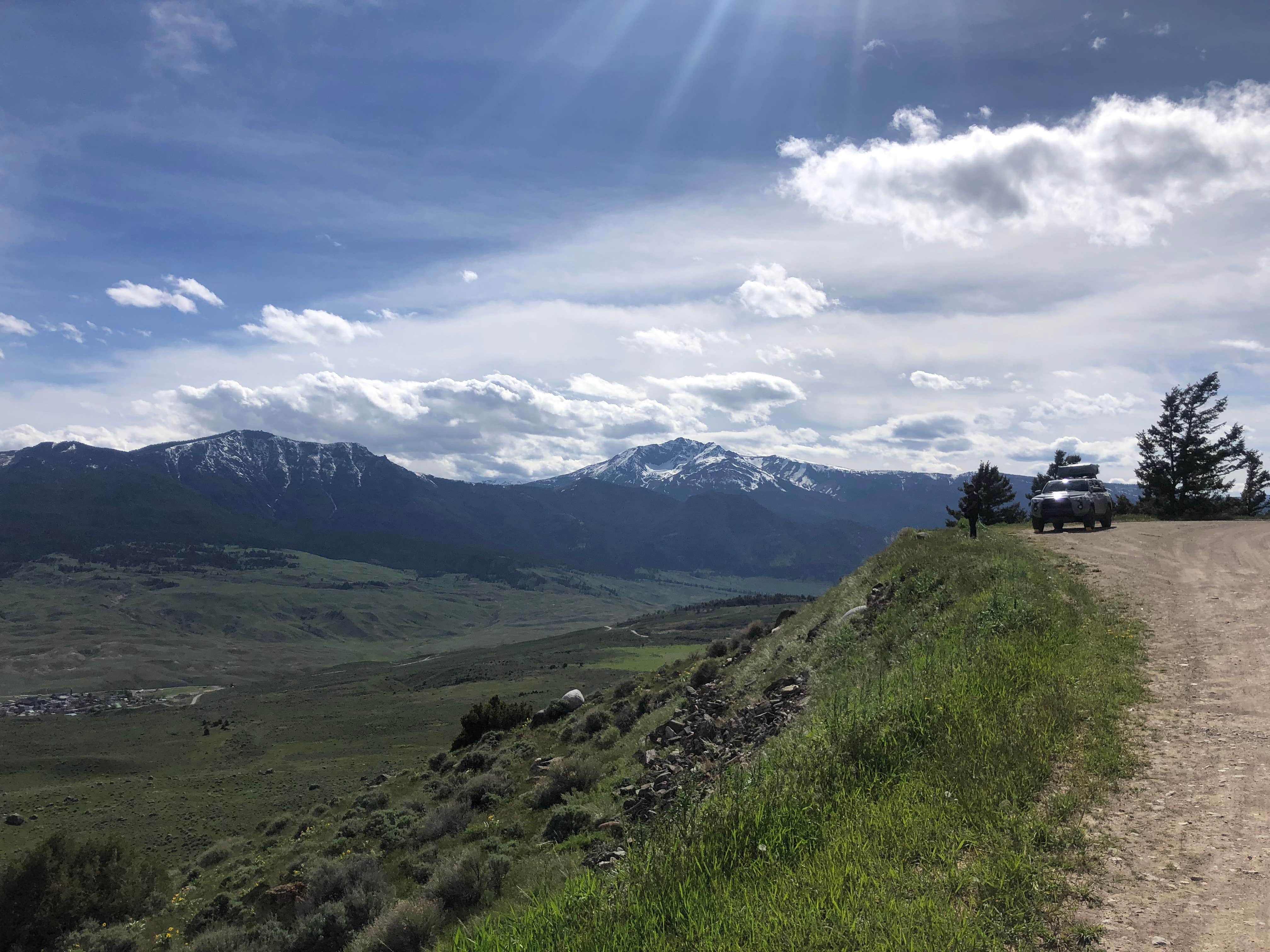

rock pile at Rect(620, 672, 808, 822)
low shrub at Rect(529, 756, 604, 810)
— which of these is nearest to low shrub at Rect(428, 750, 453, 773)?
low shrub at Rect(529, 756, 604, 810)

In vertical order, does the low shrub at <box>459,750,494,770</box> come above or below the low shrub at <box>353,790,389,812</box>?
above

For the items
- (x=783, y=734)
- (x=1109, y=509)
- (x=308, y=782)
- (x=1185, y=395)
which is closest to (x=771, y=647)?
(x=783, y=734)

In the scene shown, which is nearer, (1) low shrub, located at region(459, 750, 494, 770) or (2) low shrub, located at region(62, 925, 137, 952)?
Result: (2) low shrub, located at region(62, 925, 137, 952)

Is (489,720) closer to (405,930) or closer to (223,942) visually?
(223,942)

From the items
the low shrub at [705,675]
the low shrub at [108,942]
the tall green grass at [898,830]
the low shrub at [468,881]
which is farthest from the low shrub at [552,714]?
the tall green grass at [898,830]

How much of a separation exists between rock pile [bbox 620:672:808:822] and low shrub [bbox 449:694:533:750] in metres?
23.1

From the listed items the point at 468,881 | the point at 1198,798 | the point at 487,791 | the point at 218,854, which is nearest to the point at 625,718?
the point at 487,791

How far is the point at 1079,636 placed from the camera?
35.3 feet

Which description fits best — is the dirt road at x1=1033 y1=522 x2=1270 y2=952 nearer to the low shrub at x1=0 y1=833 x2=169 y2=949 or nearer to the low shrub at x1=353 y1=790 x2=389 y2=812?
the low shrub at x1=353 y1=790 x2=389 y2=812

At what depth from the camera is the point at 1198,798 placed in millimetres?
6008

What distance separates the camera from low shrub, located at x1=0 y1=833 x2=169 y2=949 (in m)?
27.7

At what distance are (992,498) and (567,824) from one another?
186 feet

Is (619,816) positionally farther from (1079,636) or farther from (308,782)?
(308,782)

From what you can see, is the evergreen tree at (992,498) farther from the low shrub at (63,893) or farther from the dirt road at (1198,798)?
the low shrub at (63,893)
